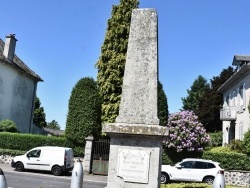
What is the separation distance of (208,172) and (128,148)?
12693mm

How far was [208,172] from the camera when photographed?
58.6 feet

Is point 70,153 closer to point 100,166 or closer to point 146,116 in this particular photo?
point 100,166

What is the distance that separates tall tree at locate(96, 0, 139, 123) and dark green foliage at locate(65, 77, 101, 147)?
17.4 feet

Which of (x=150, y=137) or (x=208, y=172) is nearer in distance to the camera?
(x=150, y=137)

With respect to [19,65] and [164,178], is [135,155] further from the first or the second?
[19,65]

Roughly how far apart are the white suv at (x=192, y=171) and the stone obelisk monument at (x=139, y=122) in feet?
40.2

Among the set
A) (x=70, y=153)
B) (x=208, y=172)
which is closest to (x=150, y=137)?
(x=208, y=172)

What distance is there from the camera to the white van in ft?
64.5

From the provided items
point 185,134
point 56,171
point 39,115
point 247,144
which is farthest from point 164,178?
point 39,115

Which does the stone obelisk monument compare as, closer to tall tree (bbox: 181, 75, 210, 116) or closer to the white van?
the white van

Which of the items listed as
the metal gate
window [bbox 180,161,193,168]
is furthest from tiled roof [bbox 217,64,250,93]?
the metal gate

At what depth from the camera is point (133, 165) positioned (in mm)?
6273

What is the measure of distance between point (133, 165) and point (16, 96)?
92.1 ft

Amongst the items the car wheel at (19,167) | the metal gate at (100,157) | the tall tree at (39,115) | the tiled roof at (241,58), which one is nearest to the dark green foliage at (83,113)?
the metal gate at (100,157)
